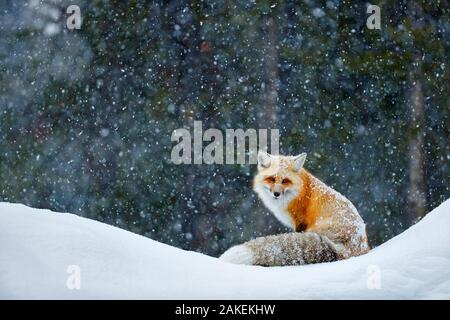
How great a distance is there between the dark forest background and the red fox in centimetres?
155

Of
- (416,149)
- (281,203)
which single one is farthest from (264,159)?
(416,149)

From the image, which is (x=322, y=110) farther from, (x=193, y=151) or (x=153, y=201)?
(x=153, y=201)

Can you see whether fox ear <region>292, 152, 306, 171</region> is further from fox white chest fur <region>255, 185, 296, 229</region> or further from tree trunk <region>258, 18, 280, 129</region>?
tree trunk <region>258, 18, 280, 129</region>

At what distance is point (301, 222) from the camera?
384 cm

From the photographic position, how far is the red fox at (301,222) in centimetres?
304

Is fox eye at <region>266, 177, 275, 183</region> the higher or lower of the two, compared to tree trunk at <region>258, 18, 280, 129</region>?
lower

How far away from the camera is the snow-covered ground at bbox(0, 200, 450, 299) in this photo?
2.24 meters

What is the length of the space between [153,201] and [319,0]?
8.94 ft

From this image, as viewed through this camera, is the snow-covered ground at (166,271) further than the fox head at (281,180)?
No

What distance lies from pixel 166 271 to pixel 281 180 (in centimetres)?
164

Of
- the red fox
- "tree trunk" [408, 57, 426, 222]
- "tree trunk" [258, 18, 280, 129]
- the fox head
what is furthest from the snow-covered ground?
"tree trunk" [258, 18, 280, 129]

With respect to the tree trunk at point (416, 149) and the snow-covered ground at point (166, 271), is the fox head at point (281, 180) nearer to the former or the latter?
the snow-covered ground at point (166, 271)

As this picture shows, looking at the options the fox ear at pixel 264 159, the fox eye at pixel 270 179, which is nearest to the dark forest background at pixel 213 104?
the fox ear at pixel 264 159
